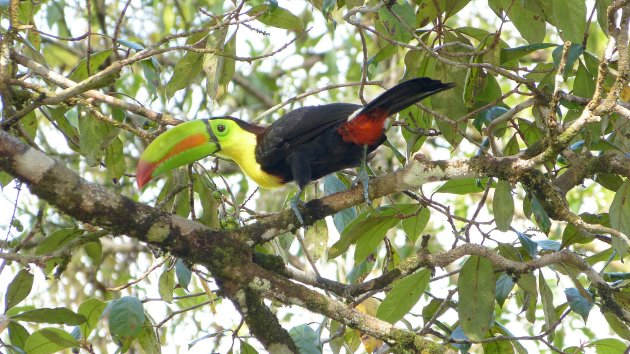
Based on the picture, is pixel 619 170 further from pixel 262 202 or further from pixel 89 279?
pixel 89 279

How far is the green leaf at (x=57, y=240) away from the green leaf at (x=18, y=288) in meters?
0.20

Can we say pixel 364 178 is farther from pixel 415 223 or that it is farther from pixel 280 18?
pixel 280 18

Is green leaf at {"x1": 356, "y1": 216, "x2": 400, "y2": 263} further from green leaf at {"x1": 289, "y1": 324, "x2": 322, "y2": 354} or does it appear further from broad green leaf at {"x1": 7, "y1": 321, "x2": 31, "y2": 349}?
broad green leaf at {"x1": 7, "y1": 321, "x2": 31, "y2": 349}

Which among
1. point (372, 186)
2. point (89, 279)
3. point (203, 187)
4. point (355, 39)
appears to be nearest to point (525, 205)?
point (372, 186)

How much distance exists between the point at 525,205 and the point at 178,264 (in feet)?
4.85

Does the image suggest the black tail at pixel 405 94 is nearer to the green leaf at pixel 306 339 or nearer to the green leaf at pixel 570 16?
the green leaf at pixel 570 16

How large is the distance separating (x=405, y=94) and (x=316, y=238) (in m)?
0.77

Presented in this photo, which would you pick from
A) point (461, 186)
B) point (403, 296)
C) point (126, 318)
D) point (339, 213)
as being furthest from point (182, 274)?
point (461, 186)

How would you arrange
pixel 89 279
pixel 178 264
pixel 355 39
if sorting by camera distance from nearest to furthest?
pixel 178 264
pixel 89 279
pixel 355 39

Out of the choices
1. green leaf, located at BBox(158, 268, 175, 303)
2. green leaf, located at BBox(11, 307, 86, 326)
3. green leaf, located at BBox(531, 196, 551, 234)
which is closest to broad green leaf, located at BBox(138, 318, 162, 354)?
green leaf, located at BBox(158, 268, 175, 303)

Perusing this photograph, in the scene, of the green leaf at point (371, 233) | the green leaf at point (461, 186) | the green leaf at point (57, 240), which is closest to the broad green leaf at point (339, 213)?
the green leaf at point (371, 233)

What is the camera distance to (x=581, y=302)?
2.90 m

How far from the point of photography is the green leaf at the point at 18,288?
10.1ft

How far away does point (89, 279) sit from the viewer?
635 centimetres
